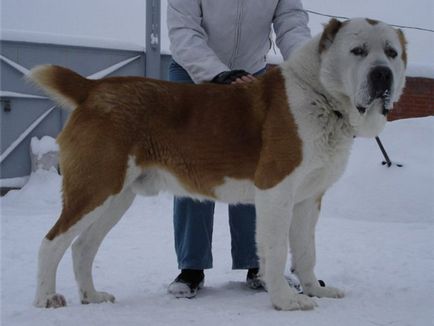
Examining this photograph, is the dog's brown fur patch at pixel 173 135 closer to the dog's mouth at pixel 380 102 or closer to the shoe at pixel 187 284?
the dog's mouth at pixel 380 102

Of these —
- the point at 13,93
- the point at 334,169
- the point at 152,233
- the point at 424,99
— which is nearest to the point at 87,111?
the point at 334,169

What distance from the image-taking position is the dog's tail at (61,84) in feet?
9.75

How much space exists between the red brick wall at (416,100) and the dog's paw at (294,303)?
7206 mm

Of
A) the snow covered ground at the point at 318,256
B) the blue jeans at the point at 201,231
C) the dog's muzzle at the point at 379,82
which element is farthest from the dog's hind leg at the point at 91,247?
the dog's muzzle at the point at 379,82

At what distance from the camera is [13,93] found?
7.86m

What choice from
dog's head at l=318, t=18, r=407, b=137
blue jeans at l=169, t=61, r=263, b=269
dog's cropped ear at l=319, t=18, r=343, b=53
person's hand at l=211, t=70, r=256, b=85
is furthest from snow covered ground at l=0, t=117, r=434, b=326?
dog's cropped ear at l=319, t=18, r=343, b=53

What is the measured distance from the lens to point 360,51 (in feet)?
9.21

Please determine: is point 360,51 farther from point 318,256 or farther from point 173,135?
point 318,256

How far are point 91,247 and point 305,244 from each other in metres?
1.26

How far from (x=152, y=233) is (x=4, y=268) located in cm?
192

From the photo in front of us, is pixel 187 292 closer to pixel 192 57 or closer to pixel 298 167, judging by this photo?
pixel 298 167

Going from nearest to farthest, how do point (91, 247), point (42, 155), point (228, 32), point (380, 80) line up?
point (380, 80) < point (91, 247) < point (228, 32) < point (42, 155)

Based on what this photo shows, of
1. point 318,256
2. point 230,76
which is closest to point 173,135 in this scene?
point 230,76

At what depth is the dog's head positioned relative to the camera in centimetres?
269
